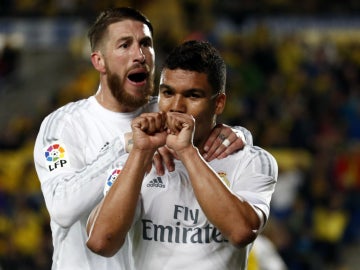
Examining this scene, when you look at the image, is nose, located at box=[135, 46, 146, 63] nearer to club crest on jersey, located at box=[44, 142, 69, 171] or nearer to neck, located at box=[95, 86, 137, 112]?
neck, located at box=[95, 86, 137, 112]

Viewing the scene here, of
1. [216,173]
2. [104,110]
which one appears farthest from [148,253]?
[104,110]

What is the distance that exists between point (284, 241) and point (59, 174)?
6728mm

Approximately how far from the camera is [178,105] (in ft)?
11.5

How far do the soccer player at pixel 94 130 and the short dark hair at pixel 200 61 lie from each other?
0.24 metres

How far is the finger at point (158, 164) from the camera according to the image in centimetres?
359

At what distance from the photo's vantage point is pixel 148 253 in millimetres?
3533

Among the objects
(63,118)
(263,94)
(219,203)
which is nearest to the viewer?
(219,203)

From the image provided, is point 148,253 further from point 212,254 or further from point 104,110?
point 104,110

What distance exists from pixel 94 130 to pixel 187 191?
3.05 ft

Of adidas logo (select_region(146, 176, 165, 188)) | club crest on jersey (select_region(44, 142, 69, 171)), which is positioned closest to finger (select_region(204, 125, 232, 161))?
adidas logo (select_region(146, 176, 165, 188))

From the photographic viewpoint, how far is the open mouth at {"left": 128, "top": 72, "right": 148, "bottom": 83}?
172 inches

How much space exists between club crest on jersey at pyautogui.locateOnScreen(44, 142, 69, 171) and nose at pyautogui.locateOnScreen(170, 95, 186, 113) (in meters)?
0.79

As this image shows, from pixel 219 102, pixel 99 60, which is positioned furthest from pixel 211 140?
pixel 99 60

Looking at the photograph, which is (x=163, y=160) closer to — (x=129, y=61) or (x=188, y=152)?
(x=188, y=152)
